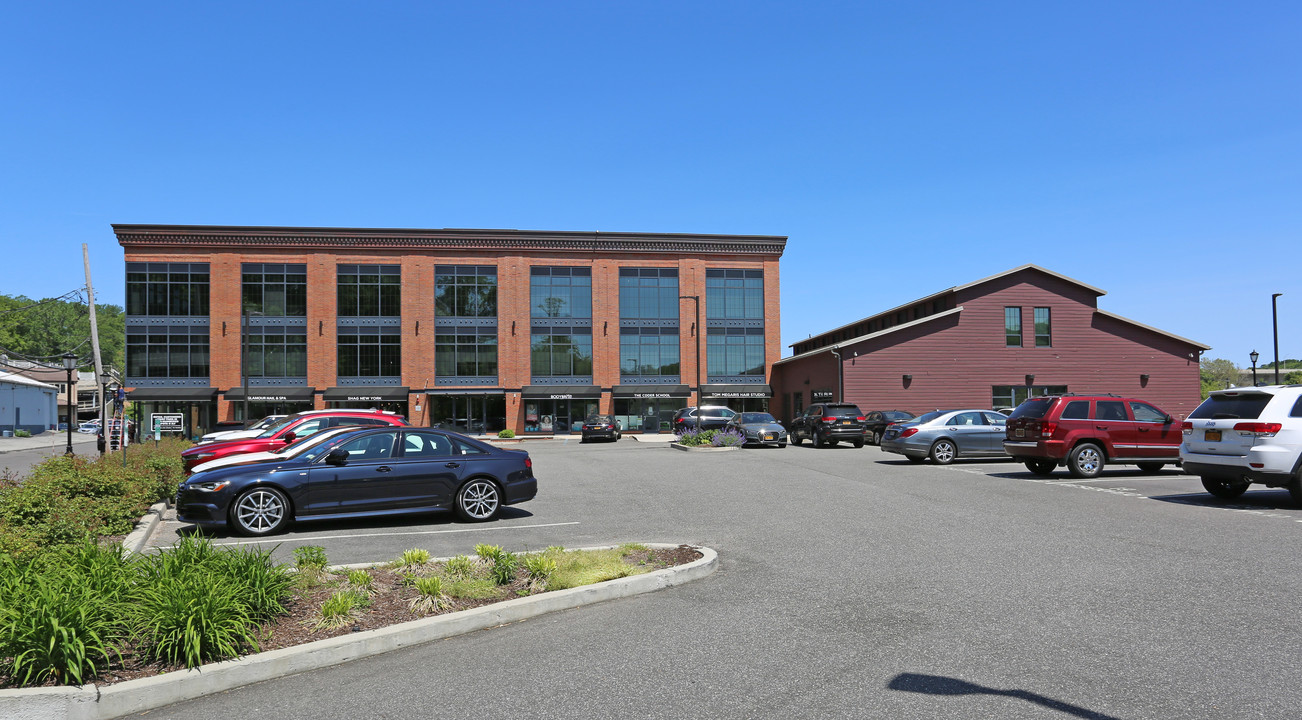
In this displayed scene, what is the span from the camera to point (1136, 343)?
1813 inches

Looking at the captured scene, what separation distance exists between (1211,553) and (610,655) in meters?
6.98

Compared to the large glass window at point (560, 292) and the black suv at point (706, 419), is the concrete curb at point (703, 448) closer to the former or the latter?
the black suv at point (706, 419)

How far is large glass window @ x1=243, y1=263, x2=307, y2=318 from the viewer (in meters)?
50.6

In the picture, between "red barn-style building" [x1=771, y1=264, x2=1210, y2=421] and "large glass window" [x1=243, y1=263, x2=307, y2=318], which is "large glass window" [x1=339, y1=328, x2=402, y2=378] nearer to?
"large glass window" [x1=243, y1=263, x2=307, y2=318]

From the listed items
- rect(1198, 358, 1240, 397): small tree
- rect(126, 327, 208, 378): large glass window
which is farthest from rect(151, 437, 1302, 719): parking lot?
rect(1198, 358, 1240, 397): small tree

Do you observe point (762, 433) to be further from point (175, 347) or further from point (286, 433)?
point (175, 347)

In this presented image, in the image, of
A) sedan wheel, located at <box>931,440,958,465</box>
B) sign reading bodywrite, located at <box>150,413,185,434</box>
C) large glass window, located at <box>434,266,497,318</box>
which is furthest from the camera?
large glass window, located at <box>434,266,497,318</box>

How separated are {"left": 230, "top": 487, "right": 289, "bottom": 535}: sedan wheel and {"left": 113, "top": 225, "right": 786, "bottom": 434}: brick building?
38973mm

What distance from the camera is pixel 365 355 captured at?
5122 centimetres

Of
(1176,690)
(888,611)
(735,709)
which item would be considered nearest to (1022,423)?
(888,611)

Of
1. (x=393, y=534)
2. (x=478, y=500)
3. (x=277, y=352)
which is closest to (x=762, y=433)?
(x=478, y=500)

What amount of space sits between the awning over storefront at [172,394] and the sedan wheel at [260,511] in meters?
43.6

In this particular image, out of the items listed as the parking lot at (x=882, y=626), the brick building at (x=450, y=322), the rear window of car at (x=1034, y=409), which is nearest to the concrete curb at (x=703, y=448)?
the rear window of car at (x=1034, y=409)

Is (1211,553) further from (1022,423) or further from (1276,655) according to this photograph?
(1022,423)
